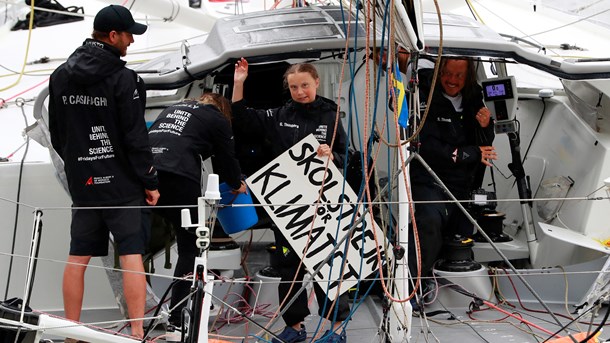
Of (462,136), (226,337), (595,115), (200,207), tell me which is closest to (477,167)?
(462,136)

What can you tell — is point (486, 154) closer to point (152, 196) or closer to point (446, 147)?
point (446, 147)

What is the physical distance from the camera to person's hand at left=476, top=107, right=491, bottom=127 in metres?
6.39

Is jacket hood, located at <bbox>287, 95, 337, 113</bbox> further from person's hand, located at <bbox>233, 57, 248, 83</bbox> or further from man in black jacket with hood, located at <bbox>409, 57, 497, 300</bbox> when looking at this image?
man in black jacket with hood, located at <bbox>409, 57, 497, 300</bbox>

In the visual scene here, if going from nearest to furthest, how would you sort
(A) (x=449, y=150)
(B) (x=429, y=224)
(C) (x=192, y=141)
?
(C) (x=192, y=141), (B) (x=429, y=224), (A) (x=449, y=150)

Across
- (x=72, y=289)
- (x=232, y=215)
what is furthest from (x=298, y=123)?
(x=72, y=289)

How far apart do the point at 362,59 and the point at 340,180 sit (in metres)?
1.35

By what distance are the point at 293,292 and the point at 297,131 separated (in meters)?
0.87

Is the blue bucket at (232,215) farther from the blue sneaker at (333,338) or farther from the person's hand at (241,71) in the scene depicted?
the blue sneaker at (333,338)

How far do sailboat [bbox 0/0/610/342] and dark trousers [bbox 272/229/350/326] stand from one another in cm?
13

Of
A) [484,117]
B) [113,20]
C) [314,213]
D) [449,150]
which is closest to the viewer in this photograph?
[113,20]

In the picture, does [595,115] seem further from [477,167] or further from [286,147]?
[286,147]

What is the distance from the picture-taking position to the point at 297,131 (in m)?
5.84

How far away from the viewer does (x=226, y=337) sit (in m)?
5.47

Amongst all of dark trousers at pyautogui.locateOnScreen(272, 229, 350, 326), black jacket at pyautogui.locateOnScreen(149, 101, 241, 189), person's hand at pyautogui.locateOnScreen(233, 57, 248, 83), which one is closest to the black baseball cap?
black jacket at pyautogui.locateOnScreen(149, 101, 241, 189)
